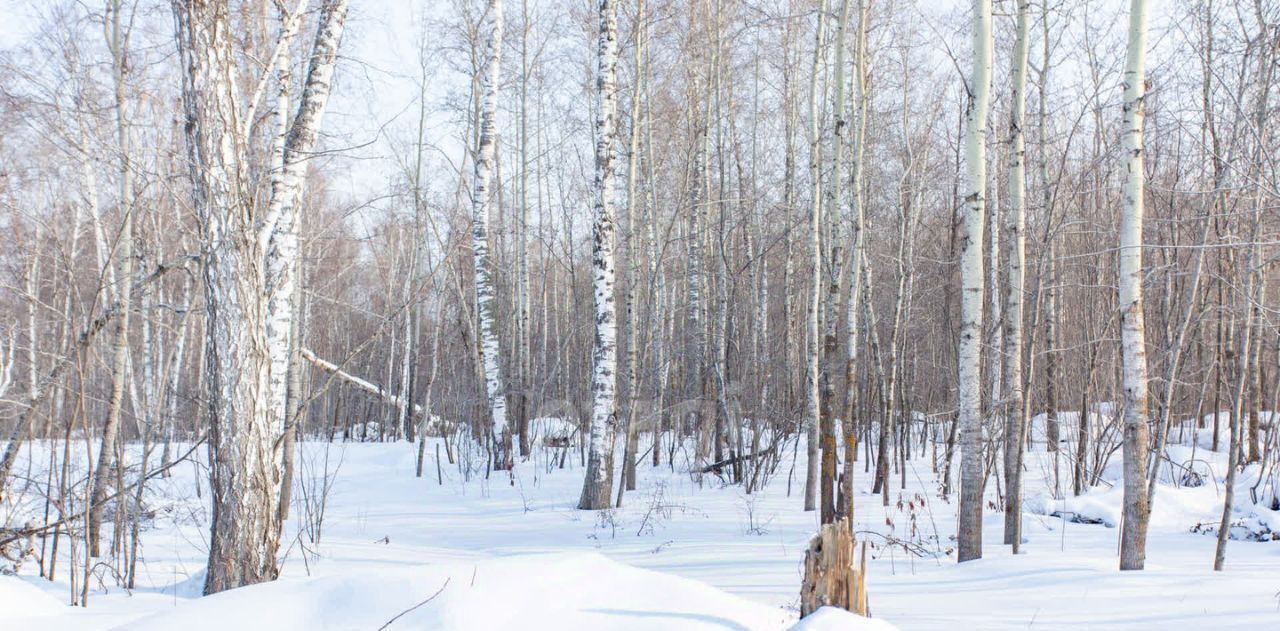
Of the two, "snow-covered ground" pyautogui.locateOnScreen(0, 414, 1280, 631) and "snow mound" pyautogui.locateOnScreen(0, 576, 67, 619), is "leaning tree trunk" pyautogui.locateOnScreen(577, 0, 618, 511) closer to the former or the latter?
"snow-covered ground" pyautogui.locateOnScreen(0, 414, 1280, 631)

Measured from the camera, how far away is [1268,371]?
17.7m

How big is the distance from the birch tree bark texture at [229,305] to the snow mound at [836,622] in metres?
3.14

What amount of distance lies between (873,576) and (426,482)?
903 cm

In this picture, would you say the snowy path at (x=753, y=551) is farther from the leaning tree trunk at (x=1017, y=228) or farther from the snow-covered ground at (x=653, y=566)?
the leaning tree trunk at (x=1017, y=228)

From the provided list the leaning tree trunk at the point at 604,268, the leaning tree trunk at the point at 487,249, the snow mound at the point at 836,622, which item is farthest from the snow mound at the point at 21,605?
the leaning tree trunk at the point at 487,249

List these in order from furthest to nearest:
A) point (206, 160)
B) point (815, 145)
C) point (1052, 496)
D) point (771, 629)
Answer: point (1052, 496)
point (815, 145)
point (206, 160)
point (771, 629)

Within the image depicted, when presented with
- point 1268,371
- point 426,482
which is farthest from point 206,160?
point 1268,371

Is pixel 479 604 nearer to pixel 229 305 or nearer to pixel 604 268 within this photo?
pixel 229 305

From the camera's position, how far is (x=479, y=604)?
8.95 feet

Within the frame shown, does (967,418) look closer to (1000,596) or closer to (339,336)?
(1000,596)

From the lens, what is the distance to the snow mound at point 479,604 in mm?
2699

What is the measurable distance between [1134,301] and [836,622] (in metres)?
3.89

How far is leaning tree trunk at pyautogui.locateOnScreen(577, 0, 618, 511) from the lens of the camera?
9141 mm

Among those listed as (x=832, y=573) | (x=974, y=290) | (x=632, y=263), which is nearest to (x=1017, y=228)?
(x=974, y=290)
